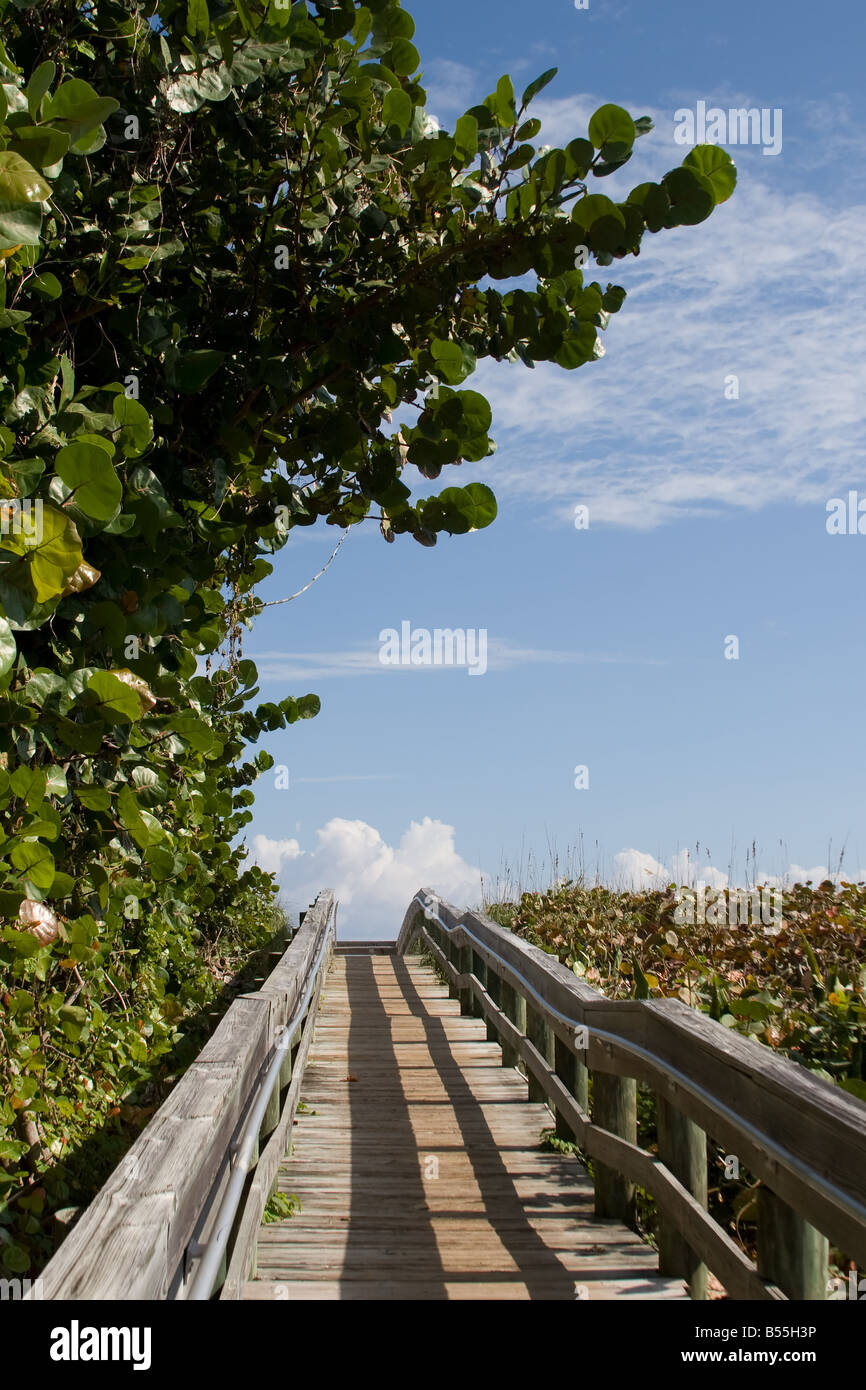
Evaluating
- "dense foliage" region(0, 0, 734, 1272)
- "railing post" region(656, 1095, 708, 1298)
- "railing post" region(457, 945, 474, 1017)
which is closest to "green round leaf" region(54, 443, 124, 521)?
"dense foliage" region(0, 0, 734, 1272)

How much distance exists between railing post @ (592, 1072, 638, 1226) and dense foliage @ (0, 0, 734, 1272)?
2074 mm

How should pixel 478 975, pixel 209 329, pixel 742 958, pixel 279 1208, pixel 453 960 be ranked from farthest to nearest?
pixel 453 960 → pixel 478 975 → pixel 742 958 → pixel 279 1208 → pixel 209 329

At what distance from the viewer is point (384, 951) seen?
796 inches

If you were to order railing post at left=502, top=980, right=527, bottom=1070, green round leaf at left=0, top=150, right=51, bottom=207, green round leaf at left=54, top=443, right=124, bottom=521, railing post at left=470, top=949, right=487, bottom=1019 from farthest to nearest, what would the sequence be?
1. railing post at left=470, top=949, right=487, bottom=1019
2. railing post at left=502, top=980, right=527, bottom=1070
3. green round leaf at left=54, top=443, right=124, bottom=521
4. green round leaf at left=0, top=150, right=51, bottom=207

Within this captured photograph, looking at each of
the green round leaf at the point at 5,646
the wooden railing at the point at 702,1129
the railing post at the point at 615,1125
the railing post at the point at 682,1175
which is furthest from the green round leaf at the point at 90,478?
the railing post at the point at 615,1125

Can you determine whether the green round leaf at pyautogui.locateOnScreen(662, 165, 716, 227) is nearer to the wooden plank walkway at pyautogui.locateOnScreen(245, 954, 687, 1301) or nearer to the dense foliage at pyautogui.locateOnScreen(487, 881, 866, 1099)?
the dense foliage at pyautogui.locateOnScreen(487, 881, 866, 1099)

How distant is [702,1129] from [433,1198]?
176 cm

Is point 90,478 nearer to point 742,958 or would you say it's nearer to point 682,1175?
point 682,1175

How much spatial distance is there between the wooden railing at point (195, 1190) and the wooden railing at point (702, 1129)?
1.38 m

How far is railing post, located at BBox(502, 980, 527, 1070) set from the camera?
7.25 metres

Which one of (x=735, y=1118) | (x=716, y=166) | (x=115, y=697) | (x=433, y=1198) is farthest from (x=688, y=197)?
(x=433, y=1198)

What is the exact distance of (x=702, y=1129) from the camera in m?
3.70

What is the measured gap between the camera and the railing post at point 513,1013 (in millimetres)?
7250

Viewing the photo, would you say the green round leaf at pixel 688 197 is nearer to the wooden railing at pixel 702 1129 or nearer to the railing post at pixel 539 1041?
the wooden railing at pixel 702 1129
